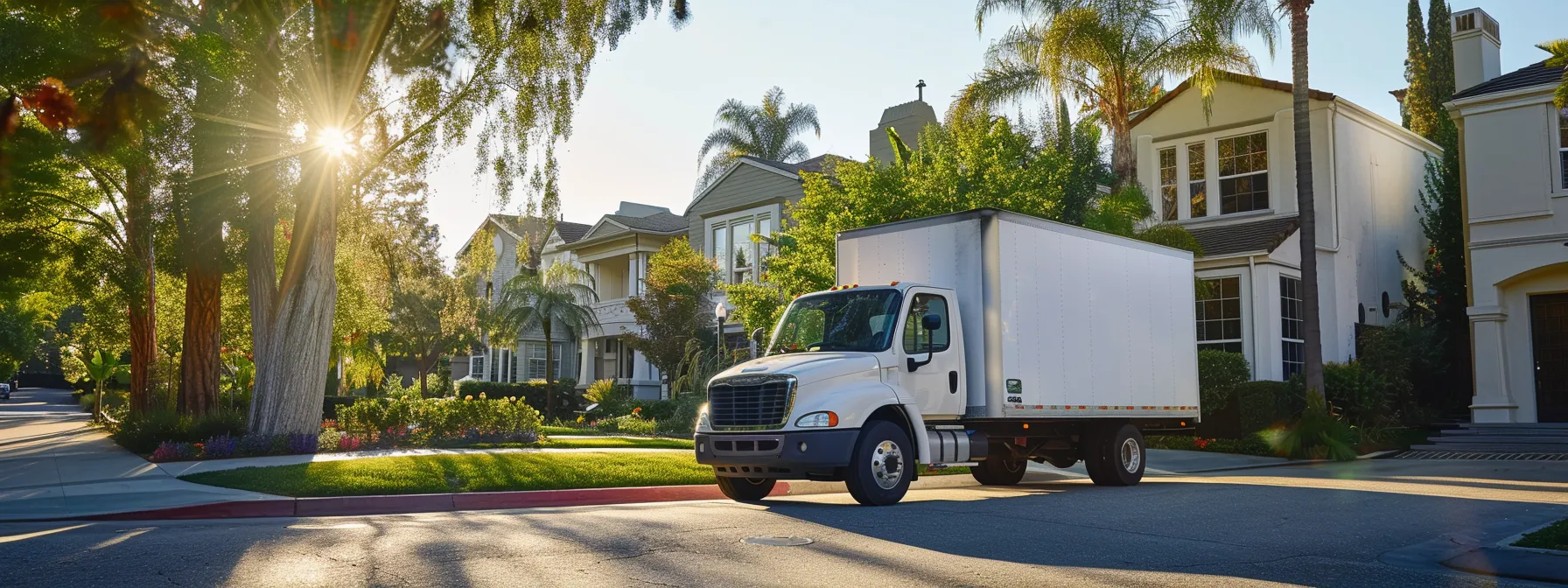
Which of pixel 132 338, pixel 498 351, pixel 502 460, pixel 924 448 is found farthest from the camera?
pixel 498 351

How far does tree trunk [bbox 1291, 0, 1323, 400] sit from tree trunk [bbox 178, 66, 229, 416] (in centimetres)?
1800

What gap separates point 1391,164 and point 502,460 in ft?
76.2

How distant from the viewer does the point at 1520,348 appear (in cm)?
2309

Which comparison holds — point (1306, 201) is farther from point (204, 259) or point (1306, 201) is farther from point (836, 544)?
point (204, 259)

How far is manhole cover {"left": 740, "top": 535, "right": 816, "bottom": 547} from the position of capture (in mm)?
8508

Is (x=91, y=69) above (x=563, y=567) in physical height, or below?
above

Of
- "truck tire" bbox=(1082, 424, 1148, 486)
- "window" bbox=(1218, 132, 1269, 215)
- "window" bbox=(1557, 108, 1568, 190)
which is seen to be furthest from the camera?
"window" bbox=(1218, 132, 1269, 215)

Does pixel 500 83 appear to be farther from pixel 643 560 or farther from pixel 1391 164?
pixel 1391 164

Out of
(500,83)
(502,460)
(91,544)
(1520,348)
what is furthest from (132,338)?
(1520,348)

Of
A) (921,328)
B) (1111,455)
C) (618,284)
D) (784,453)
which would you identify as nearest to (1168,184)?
(1111,455)

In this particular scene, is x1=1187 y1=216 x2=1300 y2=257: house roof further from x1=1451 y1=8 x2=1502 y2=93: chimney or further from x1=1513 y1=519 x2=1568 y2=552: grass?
x1=1513 y1=519 x2=1568 y2=552: grass

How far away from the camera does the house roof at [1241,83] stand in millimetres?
25047

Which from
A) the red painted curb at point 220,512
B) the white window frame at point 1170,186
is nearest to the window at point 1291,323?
the white window frame at point 1170,186

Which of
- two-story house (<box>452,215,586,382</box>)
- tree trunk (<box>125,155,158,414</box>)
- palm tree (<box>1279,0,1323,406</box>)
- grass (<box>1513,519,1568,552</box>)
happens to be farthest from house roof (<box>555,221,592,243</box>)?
grass (<box>1513,519,1568,552</box>)
